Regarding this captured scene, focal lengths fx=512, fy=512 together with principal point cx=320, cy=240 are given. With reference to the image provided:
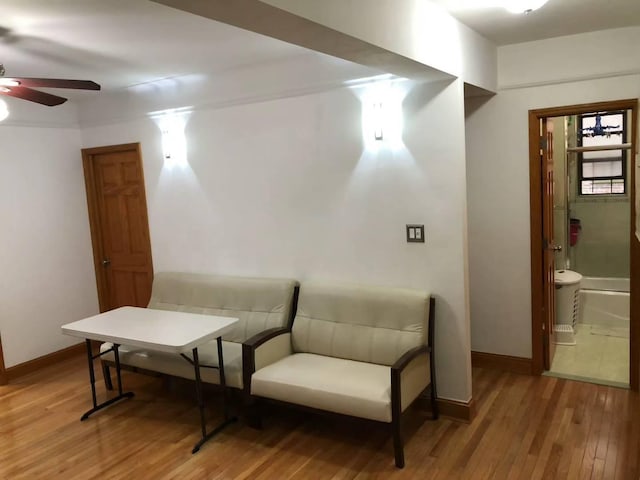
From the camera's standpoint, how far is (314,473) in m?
2.83

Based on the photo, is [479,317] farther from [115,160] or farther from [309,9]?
[115,160]

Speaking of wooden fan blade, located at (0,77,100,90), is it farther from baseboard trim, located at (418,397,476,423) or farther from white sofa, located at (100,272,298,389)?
baseboard trim, located at (418,397,476,423)

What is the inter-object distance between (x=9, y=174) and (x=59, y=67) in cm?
145

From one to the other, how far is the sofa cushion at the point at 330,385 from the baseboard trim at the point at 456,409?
1.73 feet

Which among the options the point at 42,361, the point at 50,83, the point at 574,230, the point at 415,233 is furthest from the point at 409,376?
A: the point at 574,230

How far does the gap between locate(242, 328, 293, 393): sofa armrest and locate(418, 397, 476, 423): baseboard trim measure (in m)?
1.00

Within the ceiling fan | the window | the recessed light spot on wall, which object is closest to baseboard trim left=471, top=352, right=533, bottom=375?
the window

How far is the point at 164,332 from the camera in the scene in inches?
126

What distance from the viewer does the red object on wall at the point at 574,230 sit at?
5918 mm

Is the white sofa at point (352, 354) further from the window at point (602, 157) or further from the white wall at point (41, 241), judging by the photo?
the window at point (602, 157)

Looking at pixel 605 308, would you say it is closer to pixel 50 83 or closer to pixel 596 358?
pixel 596 358

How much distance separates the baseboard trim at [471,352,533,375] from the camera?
13.0ft

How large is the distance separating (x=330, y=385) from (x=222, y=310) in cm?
133

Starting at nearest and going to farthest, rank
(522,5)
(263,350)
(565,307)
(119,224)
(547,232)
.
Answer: (522,5)
(263,350)
(547,232)
(565,307)
(119,224)
